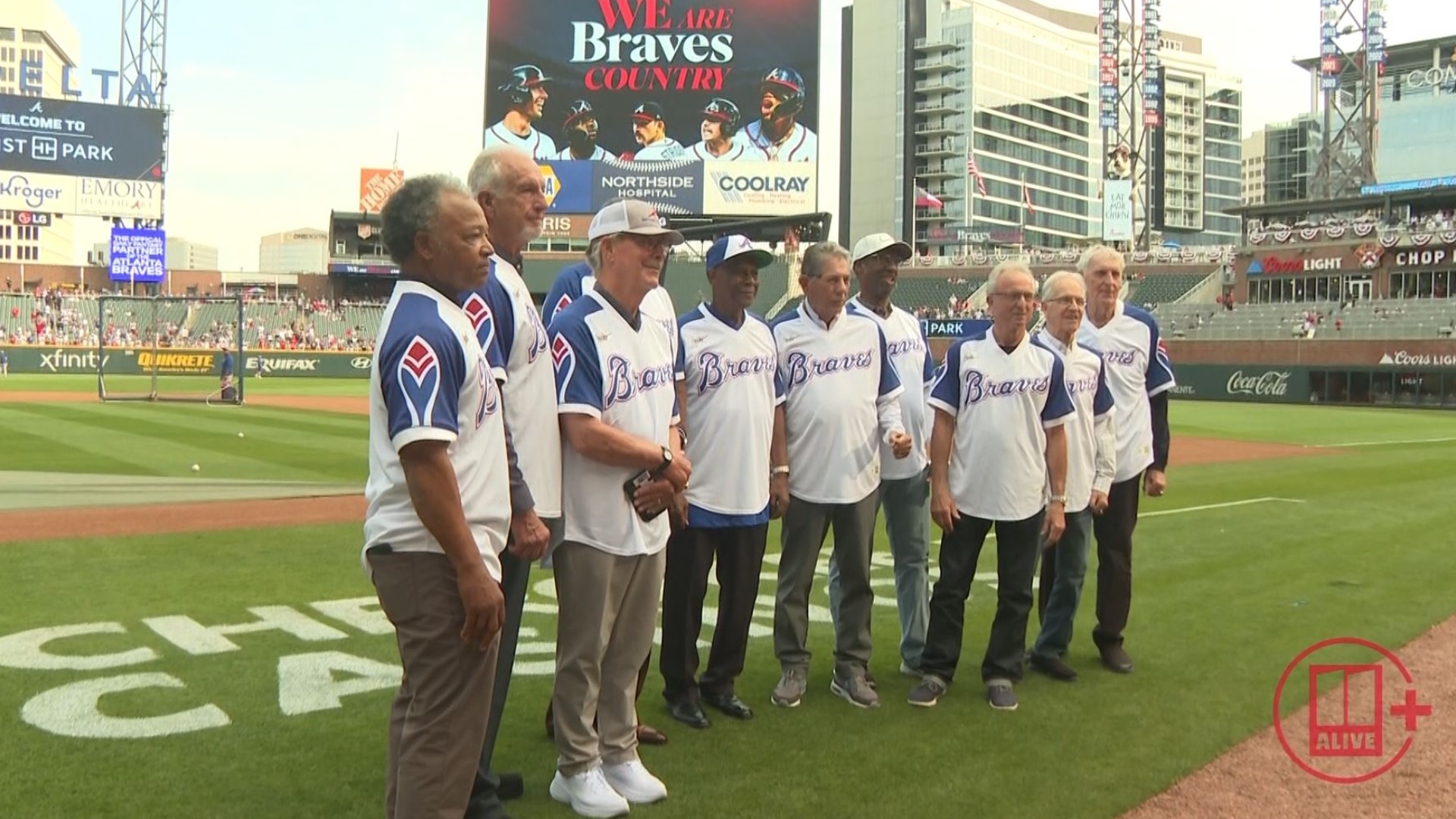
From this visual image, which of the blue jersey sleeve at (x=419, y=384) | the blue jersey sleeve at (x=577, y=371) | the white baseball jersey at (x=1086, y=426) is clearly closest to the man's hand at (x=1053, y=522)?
the white baseball jersey at (x=1086, y=426)

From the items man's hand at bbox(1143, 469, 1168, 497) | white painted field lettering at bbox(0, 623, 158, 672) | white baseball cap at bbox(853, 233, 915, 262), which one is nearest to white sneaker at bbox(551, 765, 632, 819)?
white painted field lettering at bbox(0, 623, 158, 672)

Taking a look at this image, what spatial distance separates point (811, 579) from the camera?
5055 millimetres

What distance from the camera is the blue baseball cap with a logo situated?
473cm

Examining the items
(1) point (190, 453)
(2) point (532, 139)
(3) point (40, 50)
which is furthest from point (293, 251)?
(1) point (190, 453)

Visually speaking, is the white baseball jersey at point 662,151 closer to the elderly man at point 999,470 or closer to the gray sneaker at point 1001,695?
the elderly man at point 999,470

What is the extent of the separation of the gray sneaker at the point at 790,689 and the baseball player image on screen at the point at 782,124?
150 feet

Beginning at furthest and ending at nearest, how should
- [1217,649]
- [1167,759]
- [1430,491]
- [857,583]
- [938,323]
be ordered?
[938,323] < [1430,491] < [1217,649] < [857,583] < [1167,759]

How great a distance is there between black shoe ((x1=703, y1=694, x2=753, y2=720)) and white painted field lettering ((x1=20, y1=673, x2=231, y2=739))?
6.69 ft

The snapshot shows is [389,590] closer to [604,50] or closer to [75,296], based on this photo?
[604,50]

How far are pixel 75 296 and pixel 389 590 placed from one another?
65046 mm

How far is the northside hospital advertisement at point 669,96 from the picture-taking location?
4856cm

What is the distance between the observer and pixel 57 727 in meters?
4.30

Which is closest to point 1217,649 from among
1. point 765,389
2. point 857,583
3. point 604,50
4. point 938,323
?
point 857,583

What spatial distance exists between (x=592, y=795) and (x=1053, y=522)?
8.87 ft
